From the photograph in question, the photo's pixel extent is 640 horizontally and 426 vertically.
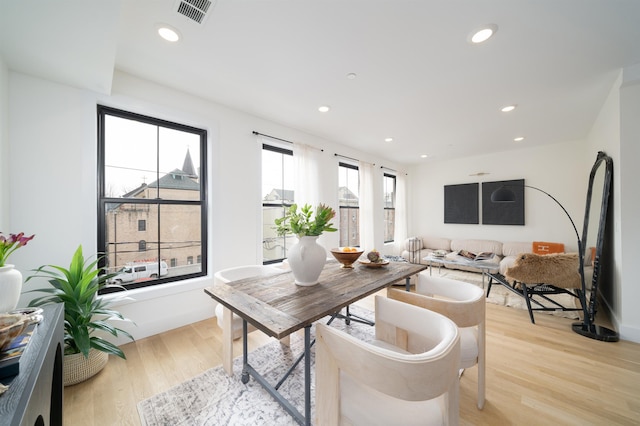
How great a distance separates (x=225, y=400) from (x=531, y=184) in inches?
246

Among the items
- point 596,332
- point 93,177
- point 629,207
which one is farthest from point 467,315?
point 93,177

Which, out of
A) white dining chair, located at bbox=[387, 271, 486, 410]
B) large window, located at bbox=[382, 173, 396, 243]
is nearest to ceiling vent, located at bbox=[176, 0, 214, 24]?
white dining chair, located at bbox=[387, 271, 486, 410]

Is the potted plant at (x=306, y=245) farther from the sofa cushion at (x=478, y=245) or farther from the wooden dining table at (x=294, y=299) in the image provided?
the sofa cushion at (x=478, y=245)

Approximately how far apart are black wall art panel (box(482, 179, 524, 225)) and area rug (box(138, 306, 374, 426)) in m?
5.31

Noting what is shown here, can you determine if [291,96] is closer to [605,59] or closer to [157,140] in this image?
→ [157,140]

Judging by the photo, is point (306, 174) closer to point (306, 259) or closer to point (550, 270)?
point (306, 259)

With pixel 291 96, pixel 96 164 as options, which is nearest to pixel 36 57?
pixel 96 164

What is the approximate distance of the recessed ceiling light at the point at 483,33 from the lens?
1.68 metres

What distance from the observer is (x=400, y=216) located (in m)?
5.85

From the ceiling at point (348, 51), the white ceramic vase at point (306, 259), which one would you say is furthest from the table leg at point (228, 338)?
the ceiling at point (348, 51)

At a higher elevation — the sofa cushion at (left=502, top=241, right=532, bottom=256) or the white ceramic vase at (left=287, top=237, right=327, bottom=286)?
the white ceramic vase at (left=287, top=237, right=327, bottom=286)

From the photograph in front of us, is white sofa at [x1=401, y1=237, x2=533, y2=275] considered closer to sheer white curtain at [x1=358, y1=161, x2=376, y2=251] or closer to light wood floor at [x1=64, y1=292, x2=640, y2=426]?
sheer white curtain at [x1=358, y1=161, x2=376, y2=251]

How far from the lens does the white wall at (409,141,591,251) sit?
4.35 m

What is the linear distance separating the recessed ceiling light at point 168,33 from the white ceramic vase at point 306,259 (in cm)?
179
